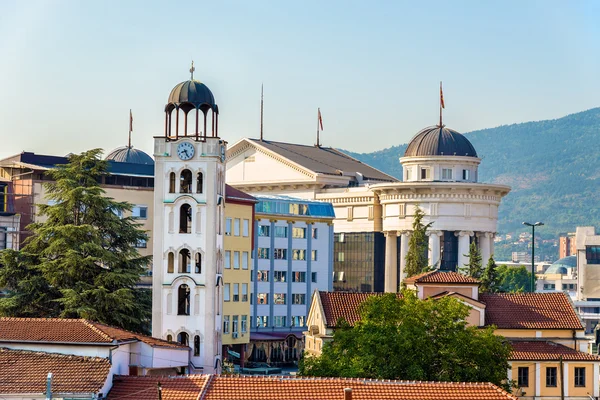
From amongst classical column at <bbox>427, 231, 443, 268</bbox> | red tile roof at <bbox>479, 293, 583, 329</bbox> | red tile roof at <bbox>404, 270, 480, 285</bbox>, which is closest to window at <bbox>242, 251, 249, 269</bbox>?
red tile roof at <bbox>404, 270, 480, 285</bbox>

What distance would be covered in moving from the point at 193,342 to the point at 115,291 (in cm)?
496

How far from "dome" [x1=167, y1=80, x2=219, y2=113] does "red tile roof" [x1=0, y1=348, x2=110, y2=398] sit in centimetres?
2534

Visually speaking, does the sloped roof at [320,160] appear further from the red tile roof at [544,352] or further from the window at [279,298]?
the red tile roof at [544,352]

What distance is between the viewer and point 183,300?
81.6m

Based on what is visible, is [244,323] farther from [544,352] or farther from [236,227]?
[544,352]

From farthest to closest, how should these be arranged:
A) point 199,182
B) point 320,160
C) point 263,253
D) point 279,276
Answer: point 320,160
point 279,276
point 263,253
point 199,182

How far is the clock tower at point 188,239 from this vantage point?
265 feet

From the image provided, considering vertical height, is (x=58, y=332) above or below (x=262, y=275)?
below

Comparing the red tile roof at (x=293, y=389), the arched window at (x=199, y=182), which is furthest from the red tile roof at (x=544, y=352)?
the red tile roof at (x=293, y=389)

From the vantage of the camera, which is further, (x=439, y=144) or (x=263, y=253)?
(x=439, y=144)

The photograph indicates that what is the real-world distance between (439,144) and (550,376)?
6953 centimetres

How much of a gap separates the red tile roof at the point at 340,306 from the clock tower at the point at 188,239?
6629 mm

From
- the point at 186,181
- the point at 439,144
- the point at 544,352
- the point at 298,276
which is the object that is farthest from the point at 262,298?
the point at 544,352

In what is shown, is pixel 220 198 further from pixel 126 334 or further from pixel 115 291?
pixel 126 334
